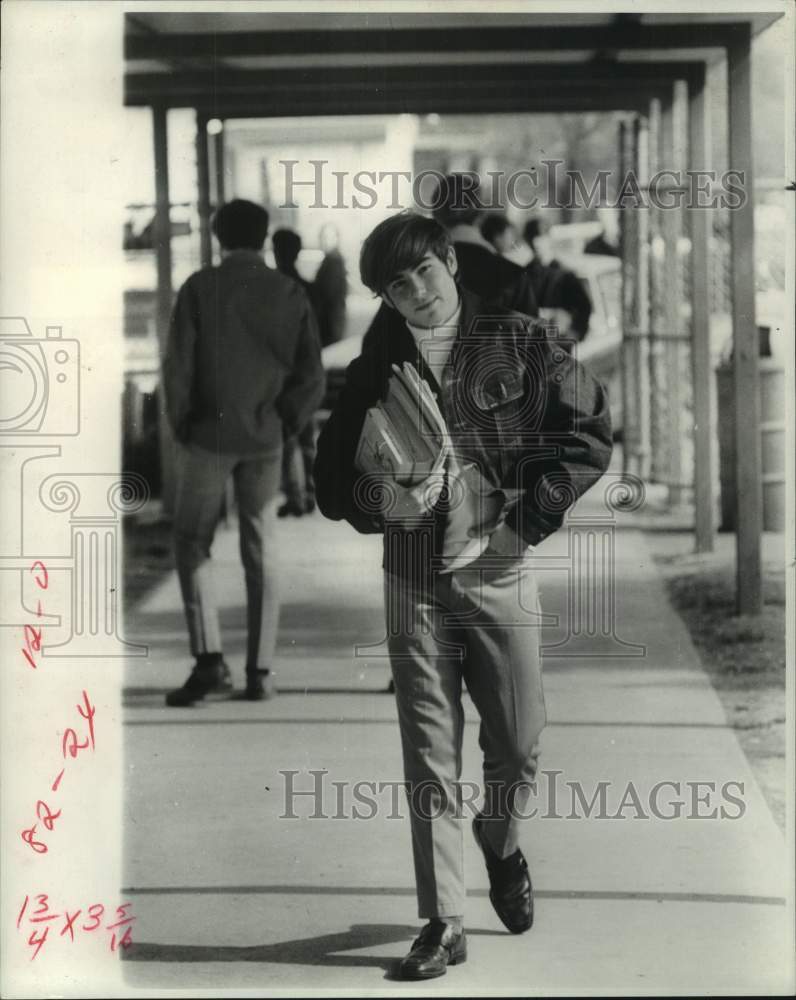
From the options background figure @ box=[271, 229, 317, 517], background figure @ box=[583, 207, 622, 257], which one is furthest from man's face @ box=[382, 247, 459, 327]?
background figure @ box=[583, 207, 622, 257]

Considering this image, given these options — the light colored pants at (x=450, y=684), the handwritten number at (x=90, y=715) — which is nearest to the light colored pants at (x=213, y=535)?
the handwritten number at (x=90, y=715)

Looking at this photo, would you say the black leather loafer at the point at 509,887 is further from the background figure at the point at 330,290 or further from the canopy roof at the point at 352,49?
the canopy roof at the point at 352,49

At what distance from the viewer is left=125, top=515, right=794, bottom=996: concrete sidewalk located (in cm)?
441

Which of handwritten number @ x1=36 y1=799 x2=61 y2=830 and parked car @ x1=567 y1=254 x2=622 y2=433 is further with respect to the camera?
parked car @ x1=567 y1=254 x2=622 y2=433

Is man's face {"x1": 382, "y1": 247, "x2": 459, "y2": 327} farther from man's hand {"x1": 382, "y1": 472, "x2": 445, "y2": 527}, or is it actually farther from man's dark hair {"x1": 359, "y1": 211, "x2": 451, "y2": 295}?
man's hand {"x1": 382, "y1": 472, "x2": 445, "y2": 527}

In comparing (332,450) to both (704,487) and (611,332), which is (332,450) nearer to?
(704,487)

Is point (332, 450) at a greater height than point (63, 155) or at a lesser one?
lesser

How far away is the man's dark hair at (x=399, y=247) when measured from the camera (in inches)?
168

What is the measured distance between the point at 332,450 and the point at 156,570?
900 millimetres

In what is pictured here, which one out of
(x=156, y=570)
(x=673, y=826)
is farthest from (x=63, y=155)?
(x=673, y=826)

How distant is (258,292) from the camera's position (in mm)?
5379

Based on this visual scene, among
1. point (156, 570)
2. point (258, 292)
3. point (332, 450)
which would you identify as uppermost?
point (258, 292)

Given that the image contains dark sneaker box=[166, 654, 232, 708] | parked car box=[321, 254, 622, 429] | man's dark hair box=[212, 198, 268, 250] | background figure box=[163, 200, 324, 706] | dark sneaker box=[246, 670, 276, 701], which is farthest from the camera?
parked car box=[321, 254, 622, 429]

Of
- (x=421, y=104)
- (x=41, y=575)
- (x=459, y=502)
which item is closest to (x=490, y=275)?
(x=421, y=104)
